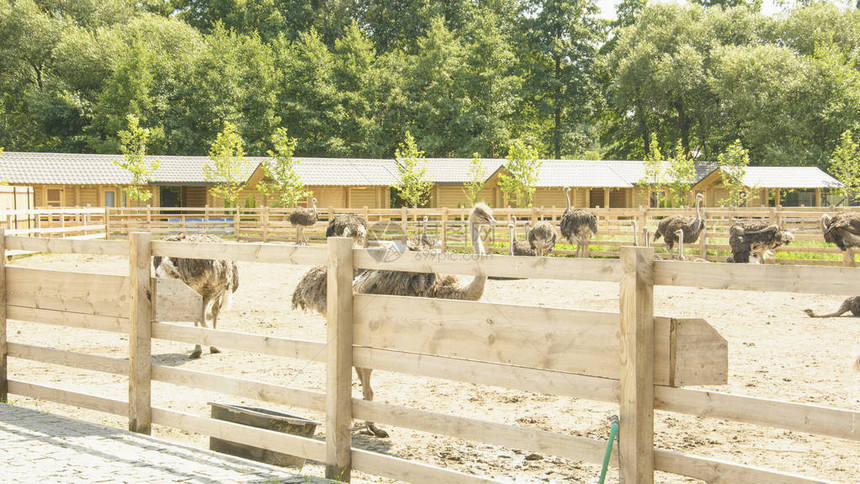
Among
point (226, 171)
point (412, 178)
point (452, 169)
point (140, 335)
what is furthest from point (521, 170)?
point (140, 335)

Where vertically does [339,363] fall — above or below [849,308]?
above

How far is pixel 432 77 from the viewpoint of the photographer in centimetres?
5391

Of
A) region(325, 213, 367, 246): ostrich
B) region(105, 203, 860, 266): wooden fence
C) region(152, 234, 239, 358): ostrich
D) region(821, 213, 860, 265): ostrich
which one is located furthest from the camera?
region(105, 203, 860, 266): wooden fence

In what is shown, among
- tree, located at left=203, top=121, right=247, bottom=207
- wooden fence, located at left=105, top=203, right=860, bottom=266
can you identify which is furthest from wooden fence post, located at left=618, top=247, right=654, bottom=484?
tree, located at left=203, top=121, right=247, bottom=207

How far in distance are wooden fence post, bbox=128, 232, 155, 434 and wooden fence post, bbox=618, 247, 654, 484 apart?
3.33 metres

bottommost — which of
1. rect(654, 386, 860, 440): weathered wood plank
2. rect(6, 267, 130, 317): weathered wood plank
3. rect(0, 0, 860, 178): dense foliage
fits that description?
rect(654, 386, 860, 440): weathered wood plank

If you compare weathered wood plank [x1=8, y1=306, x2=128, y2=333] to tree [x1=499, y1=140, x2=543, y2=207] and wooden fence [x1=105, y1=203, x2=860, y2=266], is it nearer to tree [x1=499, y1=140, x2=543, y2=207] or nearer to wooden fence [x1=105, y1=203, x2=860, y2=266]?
wooden fence [x1=105, y1=203, x2=860, y2=266]

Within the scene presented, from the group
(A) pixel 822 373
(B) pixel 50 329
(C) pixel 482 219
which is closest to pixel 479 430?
(A) pixel 822 373

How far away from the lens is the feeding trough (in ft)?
17.0

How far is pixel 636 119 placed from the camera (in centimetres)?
5553

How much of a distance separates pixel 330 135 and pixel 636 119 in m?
20.8

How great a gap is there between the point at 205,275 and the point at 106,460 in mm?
3980

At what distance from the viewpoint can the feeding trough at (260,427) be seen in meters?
5.18

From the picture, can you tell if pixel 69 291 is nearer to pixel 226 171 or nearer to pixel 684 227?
pixel 684 227
